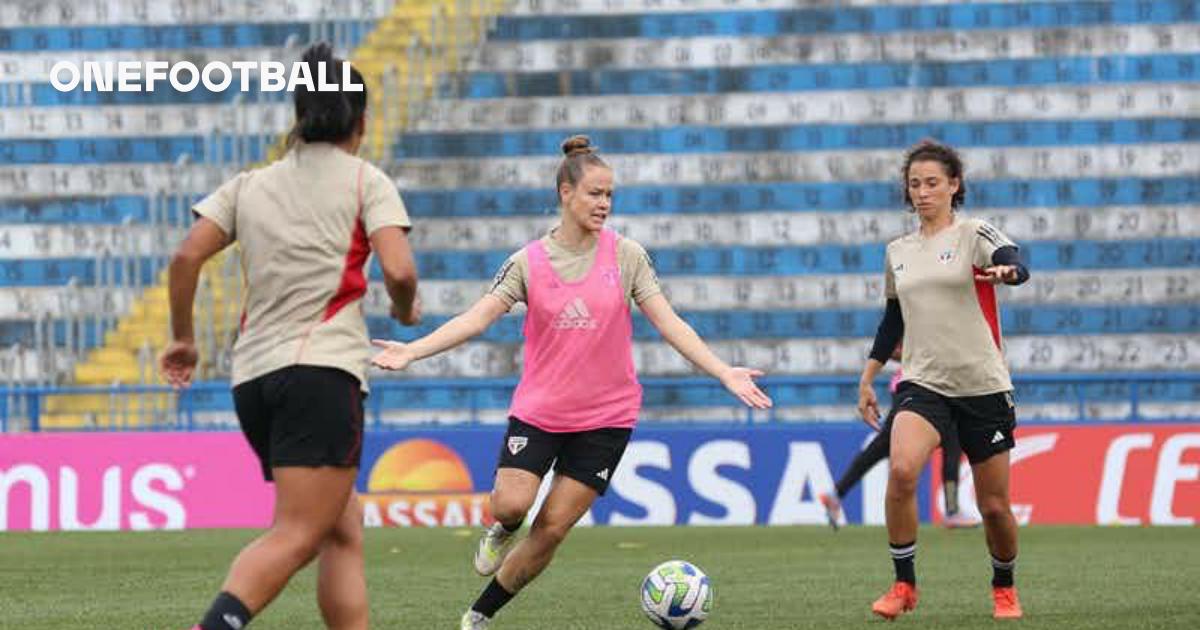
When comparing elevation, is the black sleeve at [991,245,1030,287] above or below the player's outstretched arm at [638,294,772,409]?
above

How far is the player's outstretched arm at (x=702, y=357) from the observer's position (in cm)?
809

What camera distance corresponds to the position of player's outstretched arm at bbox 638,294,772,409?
26.6 ft

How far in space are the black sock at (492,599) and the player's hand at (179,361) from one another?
2.14m

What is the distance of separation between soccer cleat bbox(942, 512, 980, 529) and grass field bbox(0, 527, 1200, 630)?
21 centimetres

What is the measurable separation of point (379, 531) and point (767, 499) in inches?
119

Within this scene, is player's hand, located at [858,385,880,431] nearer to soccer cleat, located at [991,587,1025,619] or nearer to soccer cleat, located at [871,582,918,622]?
soccer cleat, located at [871,582,918,622]

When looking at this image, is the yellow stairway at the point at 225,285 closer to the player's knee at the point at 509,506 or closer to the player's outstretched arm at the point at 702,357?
the player's knee at the point at 509,506

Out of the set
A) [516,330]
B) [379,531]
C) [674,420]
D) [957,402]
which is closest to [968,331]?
[957,402]

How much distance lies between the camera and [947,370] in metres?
9.40

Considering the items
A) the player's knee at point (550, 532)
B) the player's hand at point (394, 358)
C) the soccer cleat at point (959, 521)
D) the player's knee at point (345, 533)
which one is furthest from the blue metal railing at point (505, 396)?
the player's knee at point (345, 533)

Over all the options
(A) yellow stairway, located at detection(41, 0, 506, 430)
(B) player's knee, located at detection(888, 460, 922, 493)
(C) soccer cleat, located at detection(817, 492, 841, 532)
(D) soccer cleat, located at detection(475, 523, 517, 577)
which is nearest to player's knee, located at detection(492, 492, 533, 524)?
(D) soccer cleat, located at detection(475, 523, 517, 577)

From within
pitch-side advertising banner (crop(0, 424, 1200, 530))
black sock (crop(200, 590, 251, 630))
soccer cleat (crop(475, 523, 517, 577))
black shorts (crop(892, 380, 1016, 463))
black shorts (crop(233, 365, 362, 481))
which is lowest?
pitch-side advertising banner (crop(0, 424, 1200, 530))

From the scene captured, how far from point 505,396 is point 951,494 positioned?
19.8 feet

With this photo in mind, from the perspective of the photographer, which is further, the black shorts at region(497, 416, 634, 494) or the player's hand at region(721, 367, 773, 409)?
the black shorts at region(497, 416, 634, 494)
